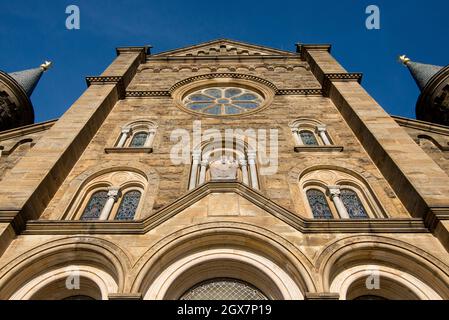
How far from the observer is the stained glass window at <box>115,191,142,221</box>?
836cm

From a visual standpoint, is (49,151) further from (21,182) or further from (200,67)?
(200,67)

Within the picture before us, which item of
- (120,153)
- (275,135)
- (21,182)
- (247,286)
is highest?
(275,135)

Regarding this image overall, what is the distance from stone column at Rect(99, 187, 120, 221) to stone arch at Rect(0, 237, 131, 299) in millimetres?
1374

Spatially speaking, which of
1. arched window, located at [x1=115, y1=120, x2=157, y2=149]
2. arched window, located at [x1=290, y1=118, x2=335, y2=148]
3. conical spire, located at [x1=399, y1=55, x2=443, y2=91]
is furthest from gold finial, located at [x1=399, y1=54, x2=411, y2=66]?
arched window, located at [x1=115, y1=120, x2=157, y2=149]

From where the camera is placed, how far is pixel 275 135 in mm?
11312

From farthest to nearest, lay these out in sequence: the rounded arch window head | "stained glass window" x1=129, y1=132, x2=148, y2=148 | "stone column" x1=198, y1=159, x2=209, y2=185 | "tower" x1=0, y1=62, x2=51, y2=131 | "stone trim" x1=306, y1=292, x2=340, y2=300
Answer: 1. the rounded arch window head
2. "tower" x1=0, y1=62, x2=51, y2=131
3. "stained glass window" x1=129, y1=132, x2=148, y2=148
4. "stone column" x1=198, y1=159, x2=209, y2=185
5. "stone trim" x1=306, y1=292, x2=340, y2=300

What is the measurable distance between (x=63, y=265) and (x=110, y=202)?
206 centimetres

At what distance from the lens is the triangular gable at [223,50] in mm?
19781

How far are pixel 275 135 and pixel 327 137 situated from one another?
1.51 meters

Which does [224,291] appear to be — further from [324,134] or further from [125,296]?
[324,134]

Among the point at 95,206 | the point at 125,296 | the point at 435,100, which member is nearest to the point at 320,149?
the point at 95,206

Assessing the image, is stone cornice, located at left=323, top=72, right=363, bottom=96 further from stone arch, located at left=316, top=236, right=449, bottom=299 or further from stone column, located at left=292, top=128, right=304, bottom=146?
stone arch, located at left=316, top=236, right=449, bottom=299

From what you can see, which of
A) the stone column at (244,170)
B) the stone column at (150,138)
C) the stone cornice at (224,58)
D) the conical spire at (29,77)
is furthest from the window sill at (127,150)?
the stone cornice at (224,58)
